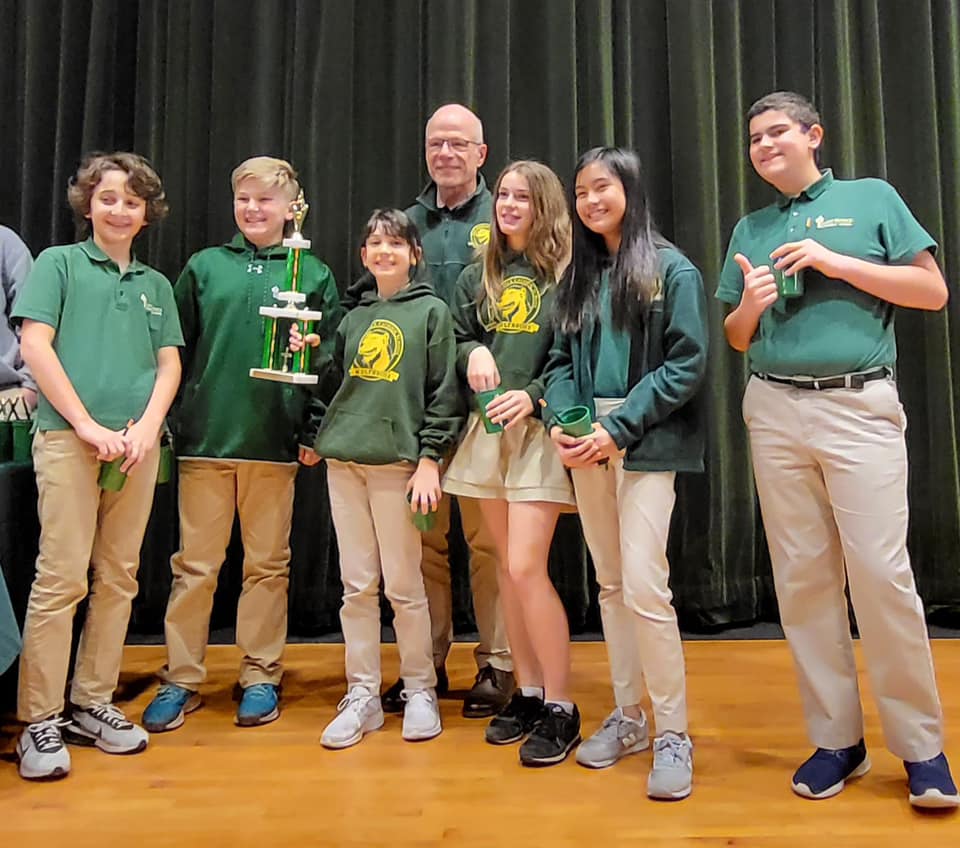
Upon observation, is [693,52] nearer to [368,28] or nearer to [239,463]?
[368,28]

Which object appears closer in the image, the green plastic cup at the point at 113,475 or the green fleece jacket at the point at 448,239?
the green plastic cup at the point at 113,475

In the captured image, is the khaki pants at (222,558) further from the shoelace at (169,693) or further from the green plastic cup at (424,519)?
the green plastic cup at (424,519)

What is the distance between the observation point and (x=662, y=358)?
1887 millimetres

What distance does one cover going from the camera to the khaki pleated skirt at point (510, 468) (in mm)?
2020

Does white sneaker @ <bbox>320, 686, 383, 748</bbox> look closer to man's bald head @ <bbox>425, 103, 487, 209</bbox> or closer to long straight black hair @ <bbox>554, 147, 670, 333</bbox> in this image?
long straight black hair @ <bbox>554, 147, 670, 333</bbox>

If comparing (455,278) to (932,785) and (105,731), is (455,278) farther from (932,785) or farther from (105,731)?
(932,785)

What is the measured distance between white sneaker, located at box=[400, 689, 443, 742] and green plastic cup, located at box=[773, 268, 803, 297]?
4.18 feet

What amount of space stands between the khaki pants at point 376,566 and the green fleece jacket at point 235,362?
0.23 metres

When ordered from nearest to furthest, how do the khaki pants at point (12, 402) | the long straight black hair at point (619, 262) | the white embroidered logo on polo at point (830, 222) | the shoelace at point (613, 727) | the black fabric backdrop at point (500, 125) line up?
1. the white embroidered logo on polo at point (830, 222)
2. the long straight black hair at point (619, 262)
3. the shoelace at point (613, 727)
4. the khaki pants at point (12, 402)
5. the black fabric backdrop at point (500, 125)

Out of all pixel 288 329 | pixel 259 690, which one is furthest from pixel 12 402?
pixel 259 690

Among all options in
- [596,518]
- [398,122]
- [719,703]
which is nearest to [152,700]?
[596,518]

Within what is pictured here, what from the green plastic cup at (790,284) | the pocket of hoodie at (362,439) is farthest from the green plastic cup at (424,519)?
the green plastic cup at (790,284)

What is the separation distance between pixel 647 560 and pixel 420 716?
0.72 meters

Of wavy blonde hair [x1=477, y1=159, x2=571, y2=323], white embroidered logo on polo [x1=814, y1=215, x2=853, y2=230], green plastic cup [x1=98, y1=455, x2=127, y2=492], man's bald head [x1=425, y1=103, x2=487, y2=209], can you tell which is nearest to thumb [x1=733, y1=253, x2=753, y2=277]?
white embroidered logo on polo [x1=814, y1=215, x2=853, y2=230]
